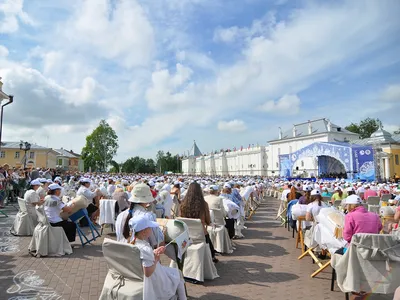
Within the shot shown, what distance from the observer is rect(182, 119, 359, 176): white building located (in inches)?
2510

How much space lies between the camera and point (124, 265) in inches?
129

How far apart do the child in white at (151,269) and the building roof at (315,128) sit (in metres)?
67.3

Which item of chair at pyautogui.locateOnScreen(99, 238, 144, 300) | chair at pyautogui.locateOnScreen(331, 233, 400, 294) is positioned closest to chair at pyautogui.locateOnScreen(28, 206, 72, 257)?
chair at pyautogui.locateOnScreen(99, 238, 144, 300)

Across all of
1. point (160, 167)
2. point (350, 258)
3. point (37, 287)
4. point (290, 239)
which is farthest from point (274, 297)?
point (160, 167)

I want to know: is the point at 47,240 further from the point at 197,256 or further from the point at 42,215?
the point at 197,256

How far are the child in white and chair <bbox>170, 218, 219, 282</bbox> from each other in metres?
1.85

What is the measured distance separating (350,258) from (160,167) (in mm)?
111634

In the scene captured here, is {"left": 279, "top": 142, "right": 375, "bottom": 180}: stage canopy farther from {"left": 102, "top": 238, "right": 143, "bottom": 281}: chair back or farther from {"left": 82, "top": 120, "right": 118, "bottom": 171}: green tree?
{"left": 82, "top": 120, "right": 118, "bottom": 171}: green tree

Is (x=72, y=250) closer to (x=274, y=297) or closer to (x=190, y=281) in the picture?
(x=190, y=281)

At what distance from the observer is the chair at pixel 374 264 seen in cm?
401

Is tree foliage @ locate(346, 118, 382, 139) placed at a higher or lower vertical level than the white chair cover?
higher

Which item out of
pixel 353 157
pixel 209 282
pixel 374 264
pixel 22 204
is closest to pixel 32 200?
pixel 22 204

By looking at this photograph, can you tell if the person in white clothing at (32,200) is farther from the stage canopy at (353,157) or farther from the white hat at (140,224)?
the stage canopy at (353,157)

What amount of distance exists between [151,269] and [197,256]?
2.36 m
